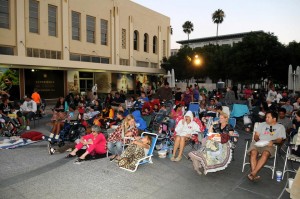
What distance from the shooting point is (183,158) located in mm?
6738

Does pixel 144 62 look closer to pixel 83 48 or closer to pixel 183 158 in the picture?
pixel 83 48

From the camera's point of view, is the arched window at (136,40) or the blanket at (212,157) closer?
the blanket at (212,157)

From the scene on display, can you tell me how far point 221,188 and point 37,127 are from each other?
9.12 m

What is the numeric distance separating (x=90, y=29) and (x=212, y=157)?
23276 mm

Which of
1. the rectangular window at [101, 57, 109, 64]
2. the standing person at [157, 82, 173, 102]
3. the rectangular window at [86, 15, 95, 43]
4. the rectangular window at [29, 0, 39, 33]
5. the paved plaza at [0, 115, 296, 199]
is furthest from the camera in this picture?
the rectangular window at [101, 57, 109, 64]

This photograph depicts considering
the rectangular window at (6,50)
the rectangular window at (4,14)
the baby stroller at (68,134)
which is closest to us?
the baby stroller at (68,134)

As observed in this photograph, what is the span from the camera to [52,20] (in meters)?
21.8

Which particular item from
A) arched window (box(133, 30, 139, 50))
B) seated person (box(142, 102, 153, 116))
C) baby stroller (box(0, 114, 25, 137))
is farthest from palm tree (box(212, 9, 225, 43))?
baby stroller (box(0, 114, 25, 137))

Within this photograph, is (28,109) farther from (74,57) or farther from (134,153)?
(74,57)

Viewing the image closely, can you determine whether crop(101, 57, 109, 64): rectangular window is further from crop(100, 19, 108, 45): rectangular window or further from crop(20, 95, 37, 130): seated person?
crop(20, 95, 37, 130): seated person

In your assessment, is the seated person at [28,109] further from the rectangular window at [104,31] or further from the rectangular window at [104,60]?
the rectangular window at [104,31]

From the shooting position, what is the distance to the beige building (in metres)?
18.7

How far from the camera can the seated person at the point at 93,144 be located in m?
6.38

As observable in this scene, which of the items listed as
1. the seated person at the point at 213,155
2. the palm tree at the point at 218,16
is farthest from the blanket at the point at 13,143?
the palm tree at the point at 218,16
